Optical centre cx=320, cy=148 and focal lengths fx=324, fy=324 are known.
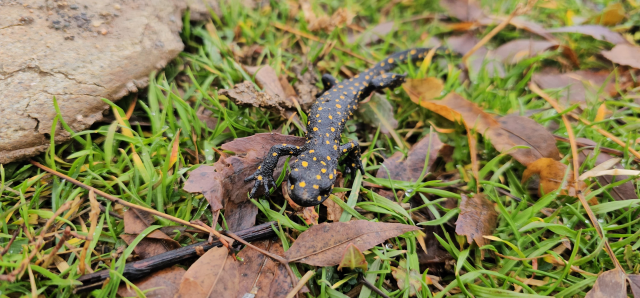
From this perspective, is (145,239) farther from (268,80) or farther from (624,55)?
(624,55)

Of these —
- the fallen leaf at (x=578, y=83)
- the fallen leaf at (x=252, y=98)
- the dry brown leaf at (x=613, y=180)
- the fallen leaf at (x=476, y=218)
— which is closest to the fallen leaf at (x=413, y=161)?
the fallen leaf at (x=476, y=218)

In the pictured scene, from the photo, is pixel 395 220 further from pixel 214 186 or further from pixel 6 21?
pixel 6 21

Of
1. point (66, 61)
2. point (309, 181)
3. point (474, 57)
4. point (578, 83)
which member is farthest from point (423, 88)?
point (66, 61)

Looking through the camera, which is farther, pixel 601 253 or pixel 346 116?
pixel 346 116

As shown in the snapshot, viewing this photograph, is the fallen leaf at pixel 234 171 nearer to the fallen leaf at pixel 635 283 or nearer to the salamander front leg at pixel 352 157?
the salamander front leg at pixel 352 157

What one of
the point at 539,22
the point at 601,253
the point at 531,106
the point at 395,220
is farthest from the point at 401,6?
the point at 601,253

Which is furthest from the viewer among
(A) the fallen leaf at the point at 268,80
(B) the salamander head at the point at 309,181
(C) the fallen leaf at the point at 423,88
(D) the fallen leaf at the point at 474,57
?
(D) the fallen leaf at the point at 474,57

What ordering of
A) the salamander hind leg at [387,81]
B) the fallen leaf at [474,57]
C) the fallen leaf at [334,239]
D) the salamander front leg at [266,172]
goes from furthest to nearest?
1. the fallen leaf at [474,57]
2. the salamander hind leg at [387,81]
3. the salamander front leg at [266,172]
4. the fallen leaf at [334,239]

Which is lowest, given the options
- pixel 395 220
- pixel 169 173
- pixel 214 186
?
pixel 395 220
